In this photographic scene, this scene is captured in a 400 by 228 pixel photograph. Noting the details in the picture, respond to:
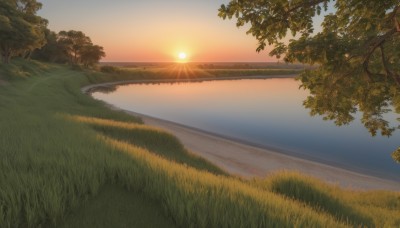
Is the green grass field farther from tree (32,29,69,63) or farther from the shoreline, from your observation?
tree (32,29,69,63)

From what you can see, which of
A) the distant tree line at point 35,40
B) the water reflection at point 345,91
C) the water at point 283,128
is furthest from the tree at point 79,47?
the water reflection at point 345,91

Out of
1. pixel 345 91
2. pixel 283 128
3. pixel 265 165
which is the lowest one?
pixel 283 128

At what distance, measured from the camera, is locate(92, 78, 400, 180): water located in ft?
101

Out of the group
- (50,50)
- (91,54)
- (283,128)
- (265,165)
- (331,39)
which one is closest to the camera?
(331,39)

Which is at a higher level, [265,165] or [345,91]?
[345,91]

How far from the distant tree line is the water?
20.4 m

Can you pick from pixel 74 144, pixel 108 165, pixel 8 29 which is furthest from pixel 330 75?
pixel 8 29

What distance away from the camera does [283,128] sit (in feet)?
147

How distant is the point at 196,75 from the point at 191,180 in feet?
444

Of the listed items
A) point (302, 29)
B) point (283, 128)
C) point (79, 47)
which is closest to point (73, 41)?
point (79, 47)

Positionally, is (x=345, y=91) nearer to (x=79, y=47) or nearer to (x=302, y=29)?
(x=302, y=29)

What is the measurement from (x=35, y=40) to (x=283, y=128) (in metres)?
44.7

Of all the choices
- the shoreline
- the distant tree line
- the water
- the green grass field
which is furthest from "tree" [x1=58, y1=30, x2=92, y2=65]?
the green grass field

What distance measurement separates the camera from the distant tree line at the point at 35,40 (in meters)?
52.6
